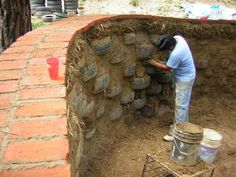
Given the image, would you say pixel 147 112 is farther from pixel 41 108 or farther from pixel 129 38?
pixel 41 108

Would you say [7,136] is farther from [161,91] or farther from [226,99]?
[226,99]

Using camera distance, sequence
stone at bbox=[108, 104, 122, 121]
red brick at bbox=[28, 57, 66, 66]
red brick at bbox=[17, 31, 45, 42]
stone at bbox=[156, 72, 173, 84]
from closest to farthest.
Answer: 1. red brick at bbox=[28, 57, 66, 66]
2. red brick at bbox=[17, 31, 45, 42]
3. stone at bbox=[108, 104, 122, 121]
4. stone at bbox=[156, 72, 173, 84]

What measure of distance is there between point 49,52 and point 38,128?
3.61 feet

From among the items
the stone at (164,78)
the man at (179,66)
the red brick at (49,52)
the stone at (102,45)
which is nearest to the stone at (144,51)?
the man at (179,66)

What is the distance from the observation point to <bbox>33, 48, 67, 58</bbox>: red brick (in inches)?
101

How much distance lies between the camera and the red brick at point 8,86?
1995mm

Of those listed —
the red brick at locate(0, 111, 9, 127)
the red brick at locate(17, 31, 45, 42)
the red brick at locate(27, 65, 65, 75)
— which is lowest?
the red brick at locate(0, 111, 9, 127)

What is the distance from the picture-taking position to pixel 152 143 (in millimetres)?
4695

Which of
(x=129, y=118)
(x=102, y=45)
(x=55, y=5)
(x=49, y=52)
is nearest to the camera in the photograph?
(x=49, y=52)

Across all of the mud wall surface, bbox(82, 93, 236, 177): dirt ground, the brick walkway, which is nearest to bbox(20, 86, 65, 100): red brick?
the brick walkway

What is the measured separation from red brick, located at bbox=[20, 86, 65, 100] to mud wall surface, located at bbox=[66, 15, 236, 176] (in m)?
0.69

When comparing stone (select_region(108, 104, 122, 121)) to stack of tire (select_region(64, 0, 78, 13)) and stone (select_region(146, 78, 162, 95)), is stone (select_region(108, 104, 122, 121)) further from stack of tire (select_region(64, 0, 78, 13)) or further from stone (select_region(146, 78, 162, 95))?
stack of tire (select_region(64, 0, 78, 13))

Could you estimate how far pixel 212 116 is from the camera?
18.0ft

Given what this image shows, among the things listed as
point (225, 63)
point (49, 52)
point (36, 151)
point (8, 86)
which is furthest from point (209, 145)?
point (36, 151)
